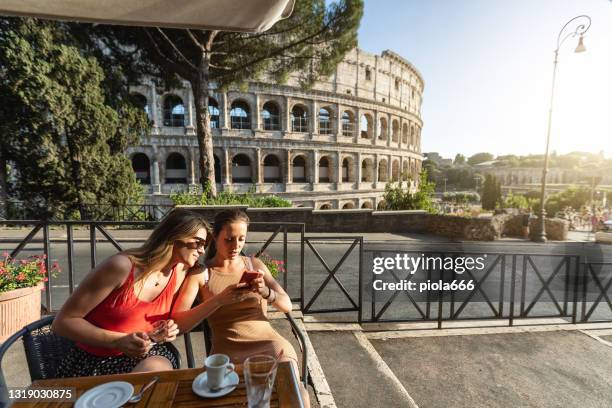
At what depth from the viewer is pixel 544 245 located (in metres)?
13.9

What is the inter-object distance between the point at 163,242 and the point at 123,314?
468mm

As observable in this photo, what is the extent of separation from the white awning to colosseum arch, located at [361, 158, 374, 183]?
28542mm

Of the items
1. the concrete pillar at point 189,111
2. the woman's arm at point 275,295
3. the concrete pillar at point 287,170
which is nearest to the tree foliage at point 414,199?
the concrete pillar at point 287,170

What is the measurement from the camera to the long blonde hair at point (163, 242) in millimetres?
1884

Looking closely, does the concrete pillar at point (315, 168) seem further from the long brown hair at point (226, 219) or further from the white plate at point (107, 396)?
the white plate at point (107, 396)

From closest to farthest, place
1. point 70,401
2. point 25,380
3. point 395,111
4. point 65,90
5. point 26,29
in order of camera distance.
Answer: point 70,401
point 25,380
point 26,29
point 65,90
point 395,111

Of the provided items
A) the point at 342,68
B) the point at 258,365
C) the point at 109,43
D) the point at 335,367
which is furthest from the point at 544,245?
the point at 109,43

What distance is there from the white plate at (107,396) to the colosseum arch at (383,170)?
31290mm

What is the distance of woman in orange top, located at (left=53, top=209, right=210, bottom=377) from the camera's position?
168 cm

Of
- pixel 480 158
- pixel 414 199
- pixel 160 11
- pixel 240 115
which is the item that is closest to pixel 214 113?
pixel 240 115

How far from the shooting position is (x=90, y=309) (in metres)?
1.71

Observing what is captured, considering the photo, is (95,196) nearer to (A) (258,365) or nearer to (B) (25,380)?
(B) (25,380)

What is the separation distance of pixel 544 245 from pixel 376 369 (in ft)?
48.6

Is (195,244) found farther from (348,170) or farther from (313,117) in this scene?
(348,170)
